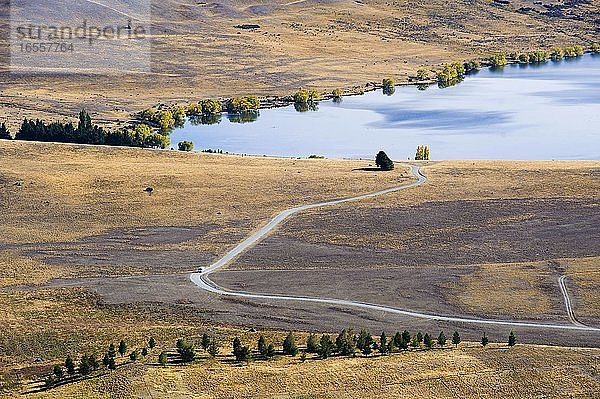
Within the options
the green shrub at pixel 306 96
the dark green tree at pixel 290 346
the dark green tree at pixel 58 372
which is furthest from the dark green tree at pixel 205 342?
the green shrub at pixel 306 96

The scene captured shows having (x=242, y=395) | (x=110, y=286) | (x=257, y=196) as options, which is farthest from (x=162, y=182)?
(x=242, y=395)

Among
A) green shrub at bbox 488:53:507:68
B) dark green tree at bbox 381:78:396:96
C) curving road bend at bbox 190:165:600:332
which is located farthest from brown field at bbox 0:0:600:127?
curving road bend at bbox 190:165:600:332

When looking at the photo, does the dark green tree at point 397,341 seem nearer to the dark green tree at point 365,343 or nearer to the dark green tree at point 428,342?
the dark green tree at point 365,343

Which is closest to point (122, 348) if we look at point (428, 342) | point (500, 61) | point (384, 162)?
point (428, 342)

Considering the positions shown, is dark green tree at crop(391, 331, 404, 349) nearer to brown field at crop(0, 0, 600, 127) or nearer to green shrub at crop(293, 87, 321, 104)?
brown field at crop(0, 0, 600, 127)

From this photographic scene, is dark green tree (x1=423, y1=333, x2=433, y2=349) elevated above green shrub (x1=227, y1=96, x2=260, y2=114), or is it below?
below

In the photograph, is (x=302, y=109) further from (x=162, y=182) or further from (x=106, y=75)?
(x=162, y=182)

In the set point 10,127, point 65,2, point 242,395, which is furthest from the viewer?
point 65,2
